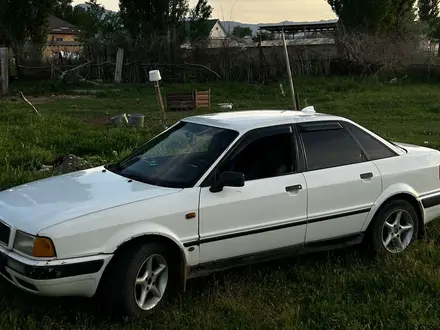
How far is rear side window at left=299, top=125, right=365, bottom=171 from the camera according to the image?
5.24 metres

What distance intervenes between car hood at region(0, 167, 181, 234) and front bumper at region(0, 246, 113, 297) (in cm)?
23

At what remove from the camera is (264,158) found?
16.5 feet

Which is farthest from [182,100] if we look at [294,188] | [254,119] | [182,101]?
[294,188]

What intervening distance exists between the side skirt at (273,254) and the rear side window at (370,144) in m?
0.77

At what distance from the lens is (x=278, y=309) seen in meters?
4.40

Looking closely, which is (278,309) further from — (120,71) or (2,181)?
(120,71)

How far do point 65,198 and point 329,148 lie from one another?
238 cm

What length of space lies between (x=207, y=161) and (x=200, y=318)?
4.18 ft

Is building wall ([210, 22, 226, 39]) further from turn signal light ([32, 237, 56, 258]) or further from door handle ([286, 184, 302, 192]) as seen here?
turn signal light ([32, 237, 56, 258])

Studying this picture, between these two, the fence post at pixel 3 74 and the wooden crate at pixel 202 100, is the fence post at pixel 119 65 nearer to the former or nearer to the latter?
the fence post at pixel 3 74

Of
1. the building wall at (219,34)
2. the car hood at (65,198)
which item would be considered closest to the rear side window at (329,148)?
the car hood at (65,198)

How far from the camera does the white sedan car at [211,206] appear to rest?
405 cm

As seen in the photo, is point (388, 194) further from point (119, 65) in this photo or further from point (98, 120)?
point (119, 65)

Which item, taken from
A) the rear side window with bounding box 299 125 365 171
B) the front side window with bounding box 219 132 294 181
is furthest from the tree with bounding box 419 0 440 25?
the front side window with bounding box 219 132 294 181
